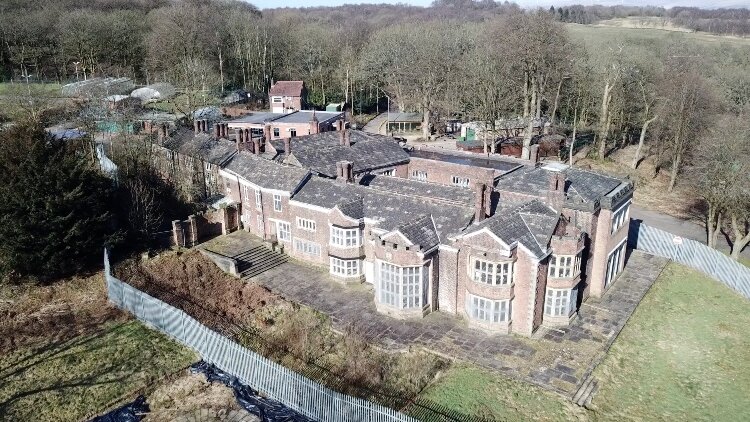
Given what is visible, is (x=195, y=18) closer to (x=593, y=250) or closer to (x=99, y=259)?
(x=99, y=259)

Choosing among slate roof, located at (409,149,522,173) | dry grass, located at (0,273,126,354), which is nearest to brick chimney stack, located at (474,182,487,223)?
slate roof, located at (409,149,522,173)

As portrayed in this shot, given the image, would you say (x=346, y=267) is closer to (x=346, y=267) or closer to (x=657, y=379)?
(x=346, y=267)

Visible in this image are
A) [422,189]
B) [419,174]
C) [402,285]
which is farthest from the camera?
[419,174]

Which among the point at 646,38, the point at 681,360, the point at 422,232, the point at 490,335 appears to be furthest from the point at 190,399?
the point at 646,38

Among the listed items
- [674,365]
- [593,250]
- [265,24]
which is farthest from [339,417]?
[265,24]

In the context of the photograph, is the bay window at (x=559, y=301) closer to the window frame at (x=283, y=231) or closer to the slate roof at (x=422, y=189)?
the slate roof at (x=422, y=189)

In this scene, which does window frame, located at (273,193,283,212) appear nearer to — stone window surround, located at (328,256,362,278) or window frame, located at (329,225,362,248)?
window frame, located at (329,225,362,248)

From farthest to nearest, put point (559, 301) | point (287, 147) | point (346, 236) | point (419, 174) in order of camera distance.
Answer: point (419, 174)
point (287, 147)
point (346, 236)
point (559, 301)
